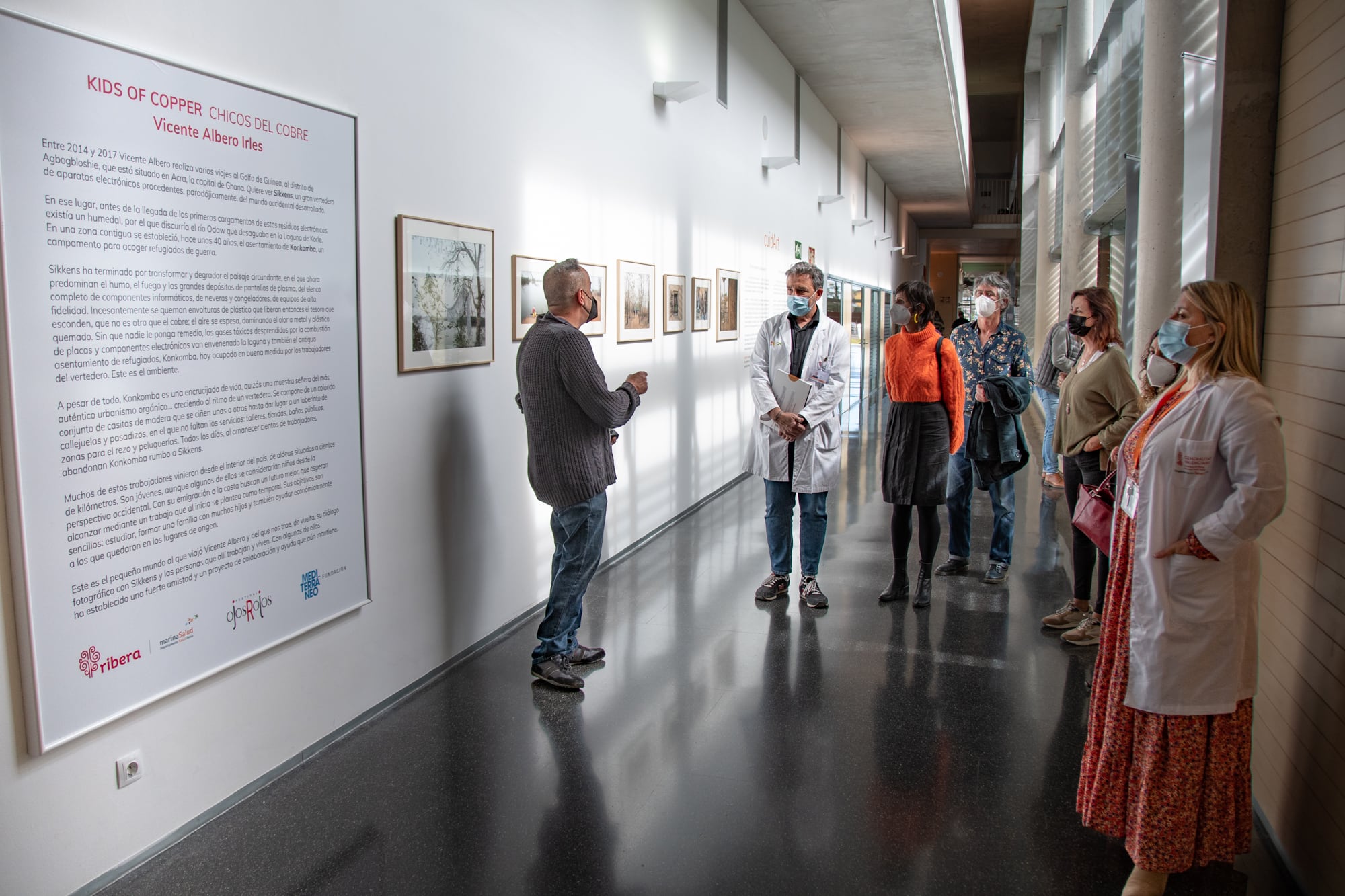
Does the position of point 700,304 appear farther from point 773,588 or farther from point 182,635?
point 182,635

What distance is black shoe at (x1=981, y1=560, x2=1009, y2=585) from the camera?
240 inches

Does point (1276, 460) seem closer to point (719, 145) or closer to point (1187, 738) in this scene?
point (1187, 738)

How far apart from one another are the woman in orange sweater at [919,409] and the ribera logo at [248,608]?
339 centimetres

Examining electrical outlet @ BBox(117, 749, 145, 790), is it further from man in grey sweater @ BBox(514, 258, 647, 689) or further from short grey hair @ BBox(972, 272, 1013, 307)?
short grey hair @ BBox(972, 272, 1013, 307)

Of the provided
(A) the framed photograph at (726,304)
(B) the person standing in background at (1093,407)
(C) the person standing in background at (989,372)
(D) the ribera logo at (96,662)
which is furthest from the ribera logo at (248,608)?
(A) the framed photograph at (726,304)

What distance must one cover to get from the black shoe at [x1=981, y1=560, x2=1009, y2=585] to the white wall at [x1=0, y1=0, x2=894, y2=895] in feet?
8.48

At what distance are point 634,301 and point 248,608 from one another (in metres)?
4.16

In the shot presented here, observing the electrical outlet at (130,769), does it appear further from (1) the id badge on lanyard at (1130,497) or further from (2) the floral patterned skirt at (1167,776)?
(1) the id badge on lanyard at (1130,497)

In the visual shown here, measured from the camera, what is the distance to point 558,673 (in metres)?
4.37

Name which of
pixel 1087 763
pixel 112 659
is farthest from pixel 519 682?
pixel 1087 763

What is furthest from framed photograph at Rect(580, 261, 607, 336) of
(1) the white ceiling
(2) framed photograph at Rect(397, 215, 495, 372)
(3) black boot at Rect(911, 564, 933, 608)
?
(1) the white ceiling

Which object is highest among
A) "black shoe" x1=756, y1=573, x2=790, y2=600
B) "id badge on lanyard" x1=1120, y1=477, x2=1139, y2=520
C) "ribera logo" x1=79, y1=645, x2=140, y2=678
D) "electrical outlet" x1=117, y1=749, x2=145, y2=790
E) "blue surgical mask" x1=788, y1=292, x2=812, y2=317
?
"blue surgical mask" x1=788, y1=292, x2=812, y2=317

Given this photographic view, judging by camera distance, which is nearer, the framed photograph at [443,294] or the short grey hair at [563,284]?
the framed photograph at [443,294]

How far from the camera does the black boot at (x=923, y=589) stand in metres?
5.59
